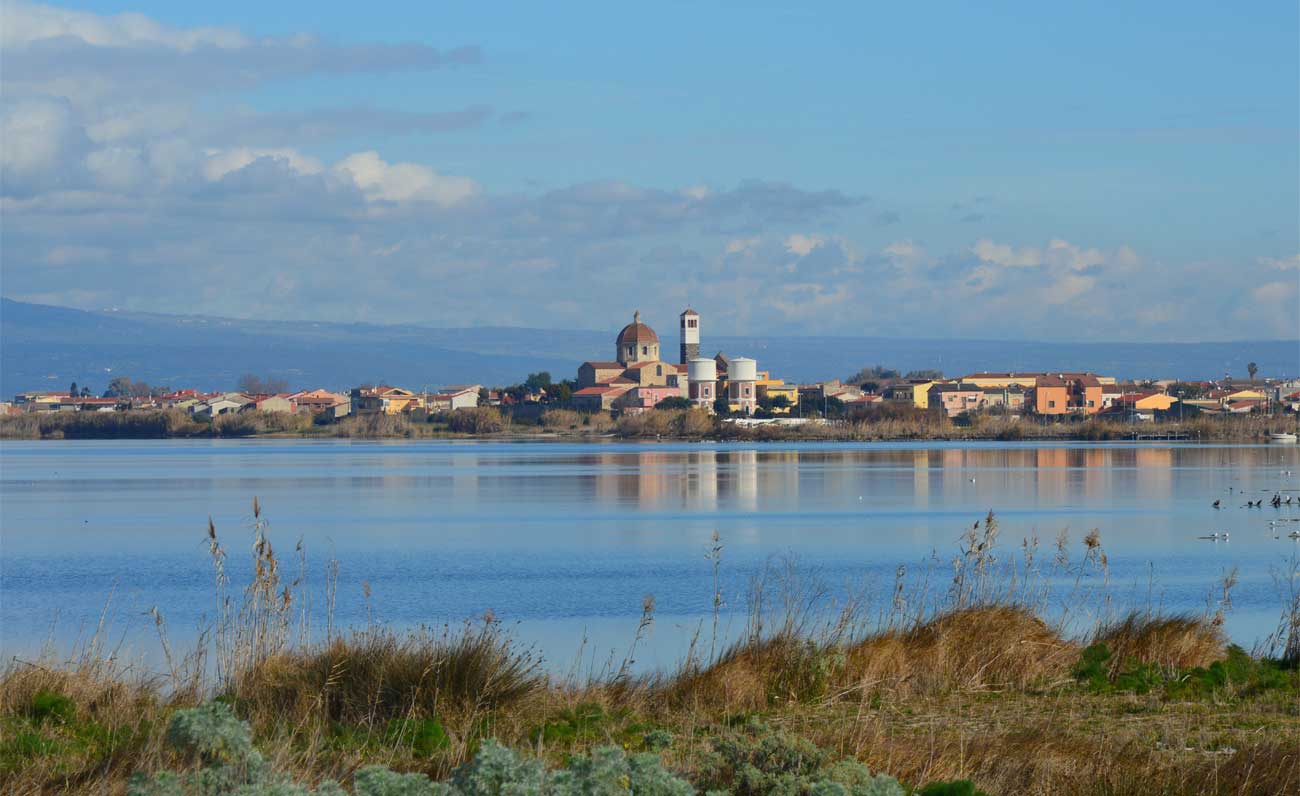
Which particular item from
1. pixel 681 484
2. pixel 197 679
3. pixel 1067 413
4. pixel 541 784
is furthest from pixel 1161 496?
pixel 1067 413

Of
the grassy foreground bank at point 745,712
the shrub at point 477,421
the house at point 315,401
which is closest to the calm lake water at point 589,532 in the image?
the grassy foreground bank at point 745,712

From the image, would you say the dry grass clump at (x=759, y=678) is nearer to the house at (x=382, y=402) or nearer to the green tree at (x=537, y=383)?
the house at (x=382, y=402)

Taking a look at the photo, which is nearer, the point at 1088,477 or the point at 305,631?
the point at 305,631

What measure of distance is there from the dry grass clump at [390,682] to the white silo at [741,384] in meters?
107

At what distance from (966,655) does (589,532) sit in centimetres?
2004

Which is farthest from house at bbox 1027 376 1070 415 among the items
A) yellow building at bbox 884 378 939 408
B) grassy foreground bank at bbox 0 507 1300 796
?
grassy foreground bank at bbox 0 507 1300 796

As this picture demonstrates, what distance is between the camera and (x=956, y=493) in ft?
129

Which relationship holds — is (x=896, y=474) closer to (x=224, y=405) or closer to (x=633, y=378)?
(x=633, y=378)

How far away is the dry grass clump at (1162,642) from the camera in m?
8.81

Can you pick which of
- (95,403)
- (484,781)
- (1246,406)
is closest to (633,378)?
(1246,406)

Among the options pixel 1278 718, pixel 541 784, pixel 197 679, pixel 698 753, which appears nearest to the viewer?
pixel 541 784

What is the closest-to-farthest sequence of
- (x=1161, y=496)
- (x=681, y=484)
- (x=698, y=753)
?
(x=698, y=753), (x=1161, y=496), (x=681, y=484)

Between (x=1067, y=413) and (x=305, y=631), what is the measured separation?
10788 centimetres

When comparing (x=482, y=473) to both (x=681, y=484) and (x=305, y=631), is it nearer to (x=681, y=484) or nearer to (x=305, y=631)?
(x=681, y=484)
